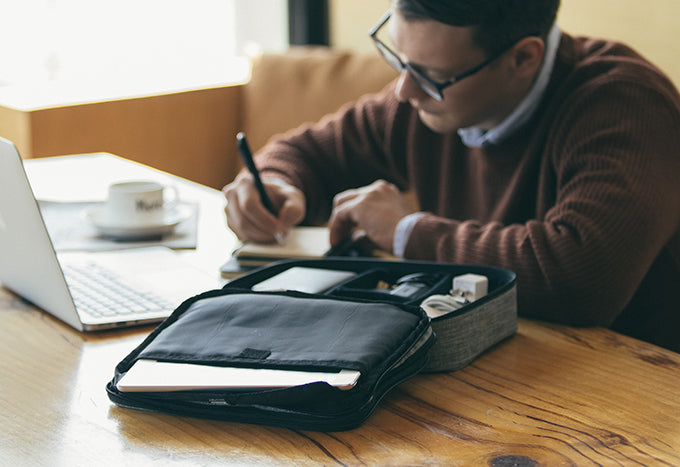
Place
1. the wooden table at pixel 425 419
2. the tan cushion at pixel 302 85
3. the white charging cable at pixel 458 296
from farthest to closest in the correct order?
the tan cushion at pixel 302 85 < the white charging cable at pixel 458 296 < the wooden table at pixel 425 419

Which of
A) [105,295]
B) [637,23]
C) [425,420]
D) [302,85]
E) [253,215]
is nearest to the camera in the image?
[425,420]

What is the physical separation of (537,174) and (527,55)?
21 cm

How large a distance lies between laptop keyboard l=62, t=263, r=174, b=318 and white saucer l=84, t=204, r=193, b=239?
7.2 inches

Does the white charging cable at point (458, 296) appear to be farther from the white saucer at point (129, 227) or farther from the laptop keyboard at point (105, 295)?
the white saucer at point (129, 227)

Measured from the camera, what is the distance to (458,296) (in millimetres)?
900

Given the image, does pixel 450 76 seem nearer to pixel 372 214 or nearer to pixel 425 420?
pixel 372 214

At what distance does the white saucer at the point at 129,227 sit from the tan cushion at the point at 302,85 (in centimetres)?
125

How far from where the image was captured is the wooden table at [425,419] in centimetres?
64

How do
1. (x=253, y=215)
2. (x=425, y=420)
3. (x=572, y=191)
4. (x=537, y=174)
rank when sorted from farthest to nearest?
(x=537, y=174) → (x=253, y=215) → (x=572, y=191) → (x=425, y=420)

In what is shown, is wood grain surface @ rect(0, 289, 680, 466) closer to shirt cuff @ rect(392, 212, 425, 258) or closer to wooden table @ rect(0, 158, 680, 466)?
wooden table @ rect(0, 158, 680, 466)

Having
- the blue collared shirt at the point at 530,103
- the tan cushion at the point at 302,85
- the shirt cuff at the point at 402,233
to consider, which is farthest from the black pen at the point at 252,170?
the tan cushion at the point at 302,85

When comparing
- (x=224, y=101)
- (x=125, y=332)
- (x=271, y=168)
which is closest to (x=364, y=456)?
(x=125, y=332)

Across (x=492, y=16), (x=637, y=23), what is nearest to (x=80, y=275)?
(x=492, y=16)

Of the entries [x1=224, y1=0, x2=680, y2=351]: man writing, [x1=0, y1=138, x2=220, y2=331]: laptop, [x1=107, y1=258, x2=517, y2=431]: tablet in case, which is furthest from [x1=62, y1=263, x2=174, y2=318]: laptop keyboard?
[x1=224, y1=0, x2=680, y2=351]: man writing
